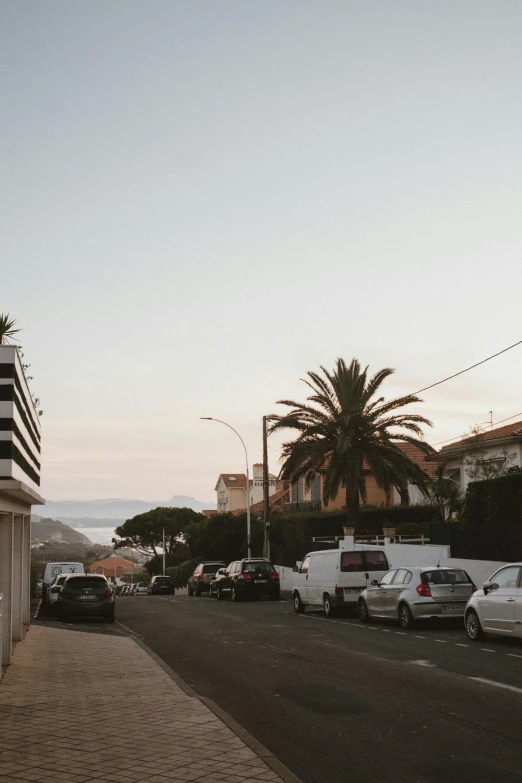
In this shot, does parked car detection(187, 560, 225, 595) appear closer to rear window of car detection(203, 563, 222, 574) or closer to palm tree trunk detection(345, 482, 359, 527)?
rear window of car detection(203, 563, 222, 574)

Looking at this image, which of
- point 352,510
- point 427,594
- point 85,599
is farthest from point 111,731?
point 352,510

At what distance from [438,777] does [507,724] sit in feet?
7.13

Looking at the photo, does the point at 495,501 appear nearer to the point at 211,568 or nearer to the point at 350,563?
the point at 350,563

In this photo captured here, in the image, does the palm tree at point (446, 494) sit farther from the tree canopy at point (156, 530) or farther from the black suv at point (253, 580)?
the tree canopy at point (156, 530)

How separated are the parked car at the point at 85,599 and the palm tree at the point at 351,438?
46.5 feet

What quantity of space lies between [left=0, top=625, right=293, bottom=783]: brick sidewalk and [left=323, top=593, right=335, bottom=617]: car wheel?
38.9ft

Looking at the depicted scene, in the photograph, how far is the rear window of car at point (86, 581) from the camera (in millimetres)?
25172

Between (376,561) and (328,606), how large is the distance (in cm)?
185

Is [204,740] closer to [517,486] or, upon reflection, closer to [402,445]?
[517,486]

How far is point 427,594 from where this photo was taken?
1983cm

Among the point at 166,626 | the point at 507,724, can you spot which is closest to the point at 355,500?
the point at 166,626

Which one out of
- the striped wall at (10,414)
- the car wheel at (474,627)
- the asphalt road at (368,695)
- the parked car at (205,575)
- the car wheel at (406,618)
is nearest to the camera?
the asphalt road at (368,695)

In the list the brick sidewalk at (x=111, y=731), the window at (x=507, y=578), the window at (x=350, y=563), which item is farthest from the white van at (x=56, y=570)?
the window at (x=507, y=578)

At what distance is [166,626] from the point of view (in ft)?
76.4
